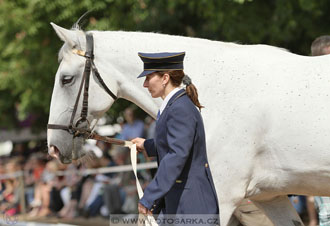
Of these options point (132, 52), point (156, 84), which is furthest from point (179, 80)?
point (132, 52)

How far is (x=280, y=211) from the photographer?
5305mm

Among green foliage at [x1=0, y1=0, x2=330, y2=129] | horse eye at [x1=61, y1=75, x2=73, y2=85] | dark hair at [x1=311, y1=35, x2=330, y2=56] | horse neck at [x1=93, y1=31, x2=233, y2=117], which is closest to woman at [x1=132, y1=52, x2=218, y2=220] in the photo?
horse neck at [x1=93, y1=31, x2=233, y2=117]

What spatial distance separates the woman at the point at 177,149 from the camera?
12.6 ft

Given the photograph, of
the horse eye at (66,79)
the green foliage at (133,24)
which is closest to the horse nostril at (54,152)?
the horse eye at (66,79)

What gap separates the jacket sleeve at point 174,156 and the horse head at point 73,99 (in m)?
1.77

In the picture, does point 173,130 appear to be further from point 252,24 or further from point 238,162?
point 252,24

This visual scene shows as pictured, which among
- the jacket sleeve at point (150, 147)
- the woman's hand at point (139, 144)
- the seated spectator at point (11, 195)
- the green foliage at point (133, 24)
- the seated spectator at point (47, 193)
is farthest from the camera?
the seated spectator at point (11, 195)

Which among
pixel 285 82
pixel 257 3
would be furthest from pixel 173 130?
pixel 257 3

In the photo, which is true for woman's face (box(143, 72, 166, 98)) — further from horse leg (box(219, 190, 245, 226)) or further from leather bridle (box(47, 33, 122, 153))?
leather bridle (box(47, 33, 122, 153))

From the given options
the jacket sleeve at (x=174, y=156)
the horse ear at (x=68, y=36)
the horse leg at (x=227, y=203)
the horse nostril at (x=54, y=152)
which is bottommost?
the horse leg at (x=227, y=203)

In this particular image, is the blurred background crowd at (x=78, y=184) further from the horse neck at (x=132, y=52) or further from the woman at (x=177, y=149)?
the woman at (x=177, y=149)

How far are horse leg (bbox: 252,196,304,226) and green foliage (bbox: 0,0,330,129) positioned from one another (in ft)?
15.0

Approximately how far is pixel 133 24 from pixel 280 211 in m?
6.41

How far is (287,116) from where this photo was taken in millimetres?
4840
